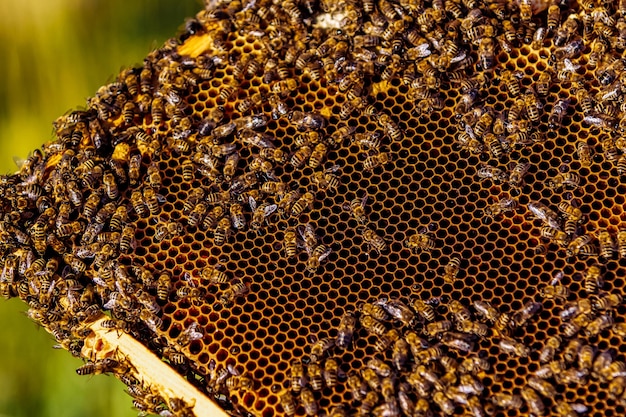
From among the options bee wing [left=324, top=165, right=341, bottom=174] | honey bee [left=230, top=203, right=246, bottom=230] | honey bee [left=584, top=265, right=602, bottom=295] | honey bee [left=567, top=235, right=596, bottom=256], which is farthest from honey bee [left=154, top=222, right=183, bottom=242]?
honey bee [left=584, top=265, right=602, bottom=295]

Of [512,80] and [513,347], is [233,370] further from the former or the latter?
[512,80]

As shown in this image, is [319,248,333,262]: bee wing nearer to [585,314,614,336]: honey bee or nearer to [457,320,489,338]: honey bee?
[457,320,489,338]: honey bee

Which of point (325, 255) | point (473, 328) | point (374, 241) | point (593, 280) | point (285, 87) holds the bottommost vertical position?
point (593, 280)

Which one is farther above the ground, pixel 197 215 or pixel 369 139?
pixel 197 215

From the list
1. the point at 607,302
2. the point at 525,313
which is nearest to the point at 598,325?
the point at 607,302

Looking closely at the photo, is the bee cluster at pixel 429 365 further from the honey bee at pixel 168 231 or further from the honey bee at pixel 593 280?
the honey bee at pixel 168 231

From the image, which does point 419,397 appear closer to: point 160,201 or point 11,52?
point 160,201

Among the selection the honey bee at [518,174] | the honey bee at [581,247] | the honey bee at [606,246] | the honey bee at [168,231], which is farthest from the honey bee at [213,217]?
the honey bee at [606,246]
